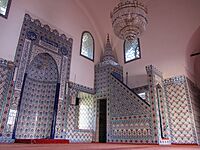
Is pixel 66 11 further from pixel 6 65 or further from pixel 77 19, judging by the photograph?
pixel 6 65

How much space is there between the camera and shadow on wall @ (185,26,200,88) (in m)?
7.61

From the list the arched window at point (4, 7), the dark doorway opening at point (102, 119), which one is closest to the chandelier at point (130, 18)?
the arched window at point (4, 7)

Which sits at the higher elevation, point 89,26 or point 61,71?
point 89,26

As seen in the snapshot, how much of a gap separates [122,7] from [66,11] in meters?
4.35

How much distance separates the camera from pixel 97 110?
27.4 feet

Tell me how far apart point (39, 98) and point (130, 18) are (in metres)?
4.83

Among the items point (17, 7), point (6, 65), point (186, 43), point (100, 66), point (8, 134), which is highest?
point (17, 7)


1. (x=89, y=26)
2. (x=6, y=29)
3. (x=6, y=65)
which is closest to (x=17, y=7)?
(x=6, y=29)

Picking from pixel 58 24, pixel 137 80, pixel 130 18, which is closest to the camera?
pixel 130 18

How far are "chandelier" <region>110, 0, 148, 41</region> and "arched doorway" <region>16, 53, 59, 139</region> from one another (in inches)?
140

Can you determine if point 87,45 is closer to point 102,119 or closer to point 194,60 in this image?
point 102,119

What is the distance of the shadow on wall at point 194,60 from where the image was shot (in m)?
7.61

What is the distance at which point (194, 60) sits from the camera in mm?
8250

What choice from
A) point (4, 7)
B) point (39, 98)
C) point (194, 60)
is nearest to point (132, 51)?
point (194, 60)
